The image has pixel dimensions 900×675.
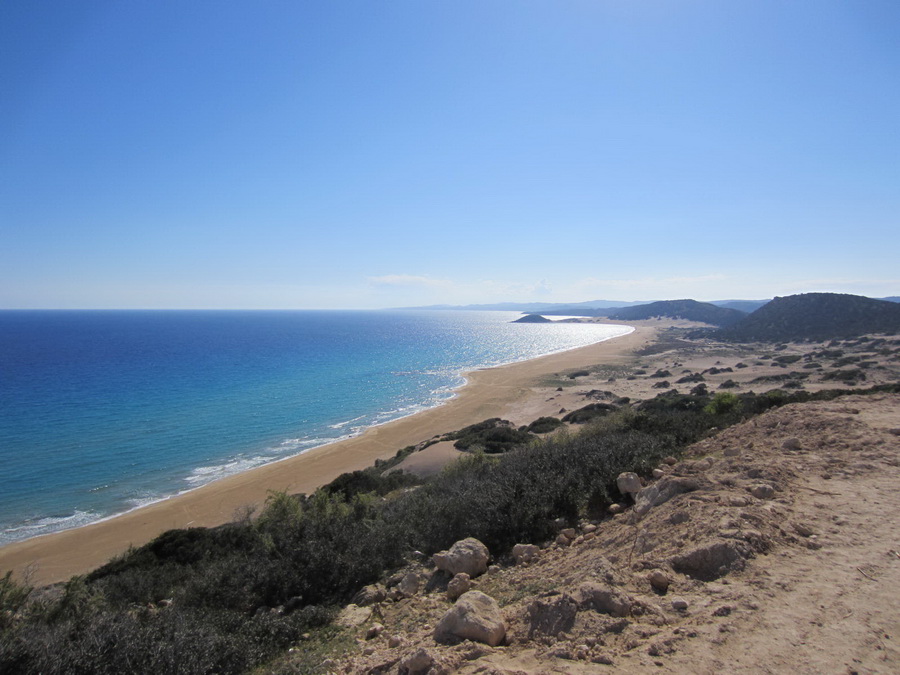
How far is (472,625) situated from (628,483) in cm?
498

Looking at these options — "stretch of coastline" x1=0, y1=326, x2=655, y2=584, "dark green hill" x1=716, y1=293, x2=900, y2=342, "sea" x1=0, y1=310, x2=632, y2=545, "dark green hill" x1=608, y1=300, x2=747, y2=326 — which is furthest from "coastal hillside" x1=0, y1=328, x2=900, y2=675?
"dark green hill" x1=608, y1=300, x2=747, y2=326

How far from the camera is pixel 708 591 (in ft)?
15.0

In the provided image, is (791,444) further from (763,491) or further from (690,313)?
(690,313)

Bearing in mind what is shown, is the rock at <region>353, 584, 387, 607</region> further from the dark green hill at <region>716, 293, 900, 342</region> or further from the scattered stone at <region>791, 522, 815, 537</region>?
the dark green hill at <region>716, 293, 900, 342</region>

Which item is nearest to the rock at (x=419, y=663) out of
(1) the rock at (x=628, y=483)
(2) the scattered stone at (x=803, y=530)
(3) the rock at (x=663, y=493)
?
(3) the rock at (x=663, y=493)

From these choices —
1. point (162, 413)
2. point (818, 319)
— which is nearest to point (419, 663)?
point (162, 413)

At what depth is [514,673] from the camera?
3.67 metres

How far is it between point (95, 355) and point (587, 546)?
89.4 m

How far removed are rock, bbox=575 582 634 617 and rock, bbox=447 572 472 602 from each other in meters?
2.12

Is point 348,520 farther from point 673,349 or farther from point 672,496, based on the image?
point 673,349

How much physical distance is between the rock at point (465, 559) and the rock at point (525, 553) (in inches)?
19.4

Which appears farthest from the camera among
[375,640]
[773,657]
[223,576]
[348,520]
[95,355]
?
[95,355]

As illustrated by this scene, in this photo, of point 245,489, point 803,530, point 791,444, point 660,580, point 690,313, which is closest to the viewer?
point 660,580

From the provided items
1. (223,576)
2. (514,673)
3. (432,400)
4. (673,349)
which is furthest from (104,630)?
(673,349)
